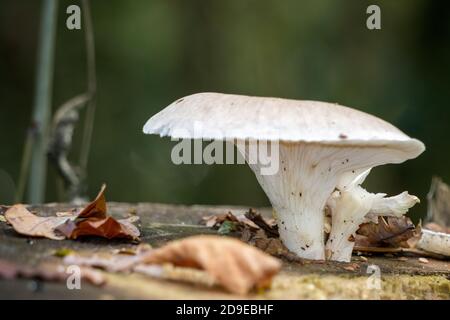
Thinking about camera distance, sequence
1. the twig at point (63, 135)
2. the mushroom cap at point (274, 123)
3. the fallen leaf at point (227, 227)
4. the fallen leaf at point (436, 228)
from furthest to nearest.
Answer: the twig at point (63, 135)
the fallen leaf at point (436, 228)
the fallen leaf at point (227, 227)
the mushroom cap at point (274, 123)

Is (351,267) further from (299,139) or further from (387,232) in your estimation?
(299,139)

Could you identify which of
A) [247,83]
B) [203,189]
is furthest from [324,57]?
[203,189]

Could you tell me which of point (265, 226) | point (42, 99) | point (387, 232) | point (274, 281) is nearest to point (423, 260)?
point (387, 232)

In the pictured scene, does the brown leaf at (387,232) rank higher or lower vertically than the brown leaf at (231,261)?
lower

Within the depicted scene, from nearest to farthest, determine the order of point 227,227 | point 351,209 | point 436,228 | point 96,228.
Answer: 1. point 96,228
2. point 351,209
3. point 227,227
4. point 436,228

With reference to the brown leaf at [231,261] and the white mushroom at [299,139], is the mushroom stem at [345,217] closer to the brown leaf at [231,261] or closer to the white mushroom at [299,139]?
the white mushroom at [299,139]

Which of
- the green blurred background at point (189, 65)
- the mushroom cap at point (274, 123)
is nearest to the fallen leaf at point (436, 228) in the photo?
the mushroom cap at point (274, 123)
